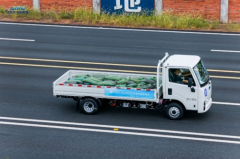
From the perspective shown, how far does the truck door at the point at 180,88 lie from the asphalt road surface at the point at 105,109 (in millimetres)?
776

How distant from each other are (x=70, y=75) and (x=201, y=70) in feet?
16.2

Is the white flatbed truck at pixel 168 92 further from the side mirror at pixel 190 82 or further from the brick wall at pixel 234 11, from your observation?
the brick wall at pixel 234 11

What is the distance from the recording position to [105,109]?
19.9 m

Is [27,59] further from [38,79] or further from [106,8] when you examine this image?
[106,8]

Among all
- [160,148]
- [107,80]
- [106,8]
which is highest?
[106,8]

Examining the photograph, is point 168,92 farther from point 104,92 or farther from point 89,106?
point 89,106

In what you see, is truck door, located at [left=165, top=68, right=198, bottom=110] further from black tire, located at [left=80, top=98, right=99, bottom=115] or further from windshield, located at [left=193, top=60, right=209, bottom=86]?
black tire, located at [left=80, top=98, right=99, bottom=115]

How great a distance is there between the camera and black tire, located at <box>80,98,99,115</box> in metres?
18.9

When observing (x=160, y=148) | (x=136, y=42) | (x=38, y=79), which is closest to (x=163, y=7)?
(x=136, y=42)

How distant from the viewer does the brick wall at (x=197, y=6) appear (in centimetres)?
3516

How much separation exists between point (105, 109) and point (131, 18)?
1588 cm

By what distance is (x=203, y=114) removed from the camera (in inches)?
764

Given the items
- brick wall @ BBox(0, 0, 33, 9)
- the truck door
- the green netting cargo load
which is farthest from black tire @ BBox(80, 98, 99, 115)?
brick wall @ BBox(0, 0, 33, 9)

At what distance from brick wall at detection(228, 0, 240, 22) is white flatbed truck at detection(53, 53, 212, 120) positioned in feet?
55.5
